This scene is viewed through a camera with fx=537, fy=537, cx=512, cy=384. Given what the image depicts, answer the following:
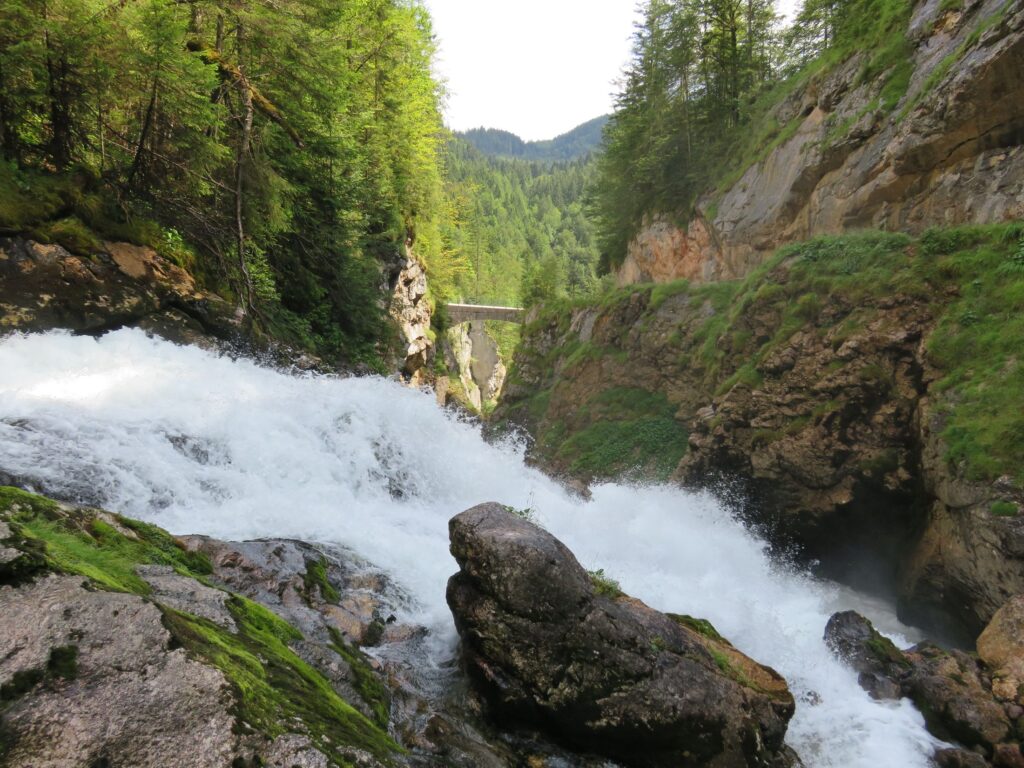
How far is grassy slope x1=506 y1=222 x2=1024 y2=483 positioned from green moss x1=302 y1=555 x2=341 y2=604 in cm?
992

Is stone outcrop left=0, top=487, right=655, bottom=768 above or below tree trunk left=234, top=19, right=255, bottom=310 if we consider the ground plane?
below

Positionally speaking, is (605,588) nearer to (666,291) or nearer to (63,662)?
(63,662)

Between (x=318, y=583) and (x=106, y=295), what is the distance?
7.83m

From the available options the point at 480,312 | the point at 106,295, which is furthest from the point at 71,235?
the point at 480,312

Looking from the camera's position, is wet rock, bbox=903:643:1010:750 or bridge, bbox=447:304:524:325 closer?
wet rock, bbox=903:643:1010:750

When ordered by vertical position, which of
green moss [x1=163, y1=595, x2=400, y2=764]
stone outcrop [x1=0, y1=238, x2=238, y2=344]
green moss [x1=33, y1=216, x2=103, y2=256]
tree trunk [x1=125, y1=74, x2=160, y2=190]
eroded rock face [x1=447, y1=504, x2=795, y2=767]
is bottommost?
eroded rock face [x1=447, y1=504, x2=795, y2=767]

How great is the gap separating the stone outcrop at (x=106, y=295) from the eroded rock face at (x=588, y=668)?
844 centimetres

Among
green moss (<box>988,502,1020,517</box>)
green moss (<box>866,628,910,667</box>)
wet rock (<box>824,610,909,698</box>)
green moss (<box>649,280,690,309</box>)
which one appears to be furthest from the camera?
green moss (<box>649,280,690,309</box>)

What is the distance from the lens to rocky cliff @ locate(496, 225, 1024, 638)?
29.0ft

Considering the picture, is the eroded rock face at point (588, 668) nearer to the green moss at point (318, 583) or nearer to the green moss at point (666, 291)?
the green moss at point (318, 583)

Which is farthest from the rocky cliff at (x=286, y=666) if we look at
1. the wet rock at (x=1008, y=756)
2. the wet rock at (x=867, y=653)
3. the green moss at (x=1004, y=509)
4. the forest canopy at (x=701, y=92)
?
the forest canopy at (x=701, y=92)

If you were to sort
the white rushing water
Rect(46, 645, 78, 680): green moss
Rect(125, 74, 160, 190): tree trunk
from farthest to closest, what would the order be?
Rect(125, 74, 160, 190): tree trunk < the white rushing water < Rect(46, 645, 78, 680): green moss

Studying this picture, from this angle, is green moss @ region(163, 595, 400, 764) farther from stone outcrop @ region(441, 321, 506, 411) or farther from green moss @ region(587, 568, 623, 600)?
stone outcrop @ region(441, 321, 506, 411)

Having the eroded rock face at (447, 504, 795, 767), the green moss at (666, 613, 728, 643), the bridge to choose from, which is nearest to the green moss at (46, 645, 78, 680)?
the eroded rock face at (447, 504, 795, 767)
